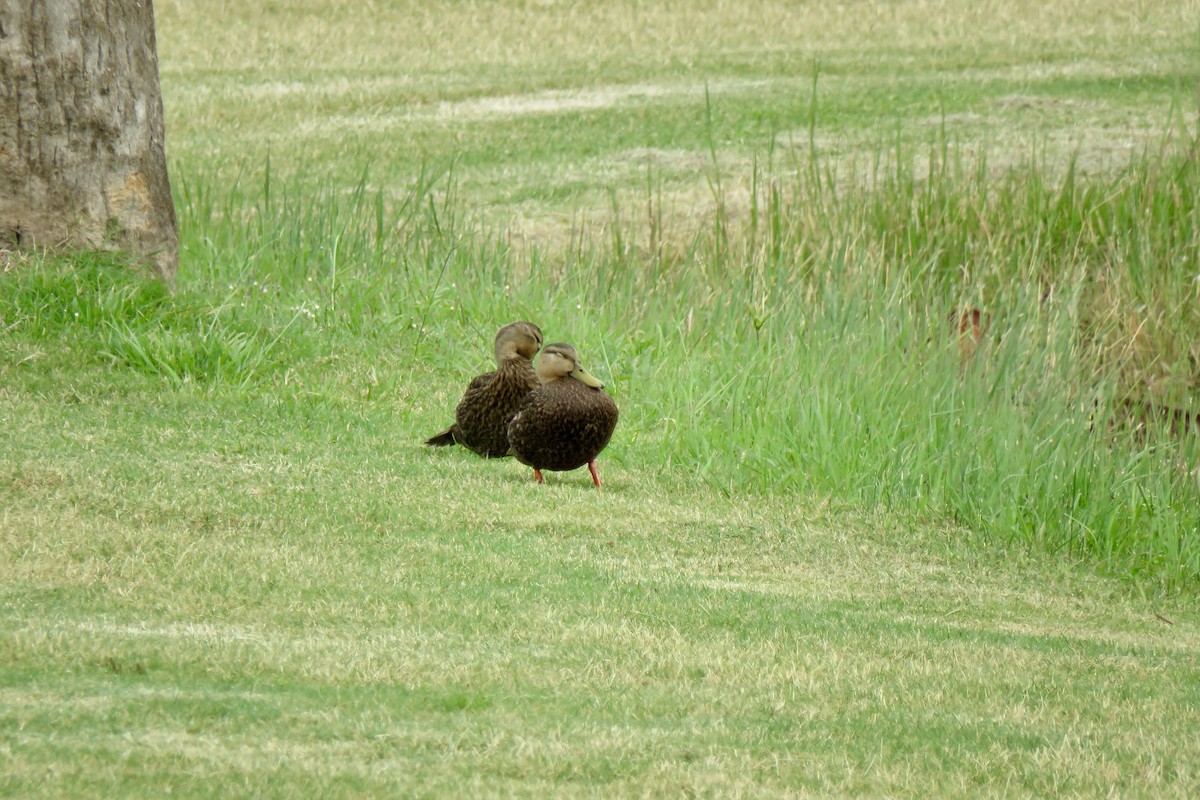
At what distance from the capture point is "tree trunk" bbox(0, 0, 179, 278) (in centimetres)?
790

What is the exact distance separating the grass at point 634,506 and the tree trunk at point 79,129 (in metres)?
0.26

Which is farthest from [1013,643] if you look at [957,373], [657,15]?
[657,15]

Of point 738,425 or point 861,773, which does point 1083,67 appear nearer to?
point 738,425

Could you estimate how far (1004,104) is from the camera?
17047mm

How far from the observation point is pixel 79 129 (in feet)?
26.4

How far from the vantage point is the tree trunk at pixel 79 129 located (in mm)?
7902

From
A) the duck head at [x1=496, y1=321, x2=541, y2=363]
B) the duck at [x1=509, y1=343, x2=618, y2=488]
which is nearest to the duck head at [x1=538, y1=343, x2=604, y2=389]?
the duck at [x1=509, y1=343, x2=618, y2=488]

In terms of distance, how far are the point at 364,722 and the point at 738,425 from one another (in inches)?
159

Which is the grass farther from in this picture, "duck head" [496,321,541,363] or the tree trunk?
"duck head" [496,321,541,363]

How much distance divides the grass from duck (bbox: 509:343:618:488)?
21cm

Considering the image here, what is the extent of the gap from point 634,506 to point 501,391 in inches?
28.7

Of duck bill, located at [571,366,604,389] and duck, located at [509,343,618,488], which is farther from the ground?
duck bill, located at [571,366,604,389]

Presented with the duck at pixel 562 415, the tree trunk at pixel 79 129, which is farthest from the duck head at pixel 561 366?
the tree trunk at pixel 79 129

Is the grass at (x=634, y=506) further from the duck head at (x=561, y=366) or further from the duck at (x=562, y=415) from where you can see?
the duck head at (x=561, y=366)
